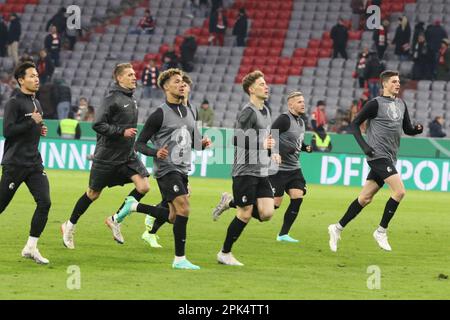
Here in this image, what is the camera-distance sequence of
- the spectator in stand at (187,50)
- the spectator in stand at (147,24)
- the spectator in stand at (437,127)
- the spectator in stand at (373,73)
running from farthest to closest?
the spectator in stand at (147,24)
the spectator in stand at (187,50)
the spectator in stand at (373,73)
the spectator in stand at (437,127)

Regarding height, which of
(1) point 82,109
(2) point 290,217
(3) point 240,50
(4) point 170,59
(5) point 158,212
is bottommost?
(2) point 290,217

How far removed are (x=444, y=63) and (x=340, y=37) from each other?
3.46 meters

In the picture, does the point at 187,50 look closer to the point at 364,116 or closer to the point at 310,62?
the point at 310,62

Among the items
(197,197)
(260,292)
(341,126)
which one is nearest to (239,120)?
(260,292)

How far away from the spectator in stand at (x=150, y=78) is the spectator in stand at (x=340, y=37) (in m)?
5.71

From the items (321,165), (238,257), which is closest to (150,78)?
(321,165)

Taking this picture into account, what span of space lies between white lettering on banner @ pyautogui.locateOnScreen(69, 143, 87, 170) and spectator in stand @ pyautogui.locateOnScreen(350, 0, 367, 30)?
1075 centimetres

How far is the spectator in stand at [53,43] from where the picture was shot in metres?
40.3

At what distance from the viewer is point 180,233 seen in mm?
13031

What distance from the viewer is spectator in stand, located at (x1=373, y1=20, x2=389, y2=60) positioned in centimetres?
3662

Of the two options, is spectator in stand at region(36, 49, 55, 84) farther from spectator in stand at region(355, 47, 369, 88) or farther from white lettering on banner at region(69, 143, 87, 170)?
spectator in stand at region(355, 47, 369, 88)

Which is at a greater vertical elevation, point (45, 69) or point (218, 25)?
point (218, 25)

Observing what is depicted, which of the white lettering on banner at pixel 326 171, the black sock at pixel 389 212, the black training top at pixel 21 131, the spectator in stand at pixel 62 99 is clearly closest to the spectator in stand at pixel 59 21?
the spectator in stand at pixel 62 99

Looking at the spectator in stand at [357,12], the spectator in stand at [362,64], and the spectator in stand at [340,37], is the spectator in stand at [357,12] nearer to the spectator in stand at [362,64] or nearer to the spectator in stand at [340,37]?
the spectator in stand at [340,37]
